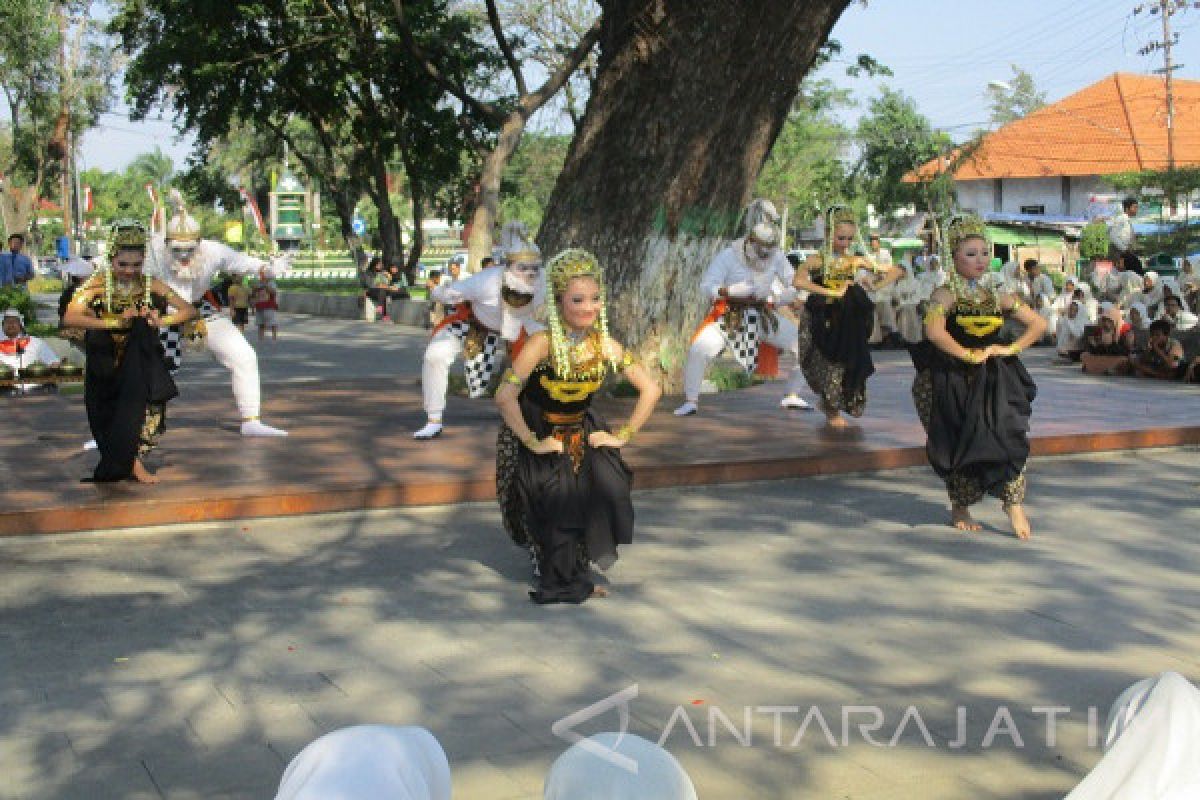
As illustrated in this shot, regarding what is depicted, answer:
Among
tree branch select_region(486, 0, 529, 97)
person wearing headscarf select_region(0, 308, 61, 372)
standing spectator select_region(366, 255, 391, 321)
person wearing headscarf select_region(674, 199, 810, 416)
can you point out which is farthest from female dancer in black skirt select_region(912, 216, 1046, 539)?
standing spectator select_region(366, 255, 391, 321)

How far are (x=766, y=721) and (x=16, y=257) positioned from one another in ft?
73.2

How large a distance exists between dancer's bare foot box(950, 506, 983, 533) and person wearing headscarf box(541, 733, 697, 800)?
692 cm

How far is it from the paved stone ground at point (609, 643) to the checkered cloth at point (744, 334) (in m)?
3.95

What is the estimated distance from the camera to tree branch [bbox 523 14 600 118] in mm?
22484

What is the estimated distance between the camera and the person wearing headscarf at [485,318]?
10906mm

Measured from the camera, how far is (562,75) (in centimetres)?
2358

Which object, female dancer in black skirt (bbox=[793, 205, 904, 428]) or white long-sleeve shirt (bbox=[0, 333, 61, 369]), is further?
white long-sleeve shirt (bbox=[0, 333, 61, 369])

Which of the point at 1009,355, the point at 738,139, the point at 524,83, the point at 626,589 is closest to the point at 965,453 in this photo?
the point at 1009,355

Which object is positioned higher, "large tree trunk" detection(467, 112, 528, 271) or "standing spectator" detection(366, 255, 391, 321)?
"large tree trunk" detection(467, 112, 528, 271)

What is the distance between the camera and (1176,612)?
6.79m

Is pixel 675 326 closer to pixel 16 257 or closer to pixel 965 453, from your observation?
pixel 965 453

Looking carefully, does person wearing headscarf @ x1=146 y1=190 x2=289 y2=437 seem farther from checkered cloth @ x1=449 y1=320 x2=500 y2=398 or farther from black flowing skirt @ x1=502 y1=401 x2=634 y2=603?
black flowing skirt @ x1=502 y1=401 x2=634 y2=603

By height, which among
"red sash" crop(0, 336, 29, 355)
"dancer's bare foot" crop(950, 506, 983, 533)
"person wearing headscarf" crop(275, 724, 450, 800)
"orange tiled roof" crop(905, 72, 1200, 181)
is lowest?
"dancer's bare foot" crop(950, 506, 983, 533)

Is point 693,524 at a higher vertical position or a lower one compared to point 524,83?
lower
